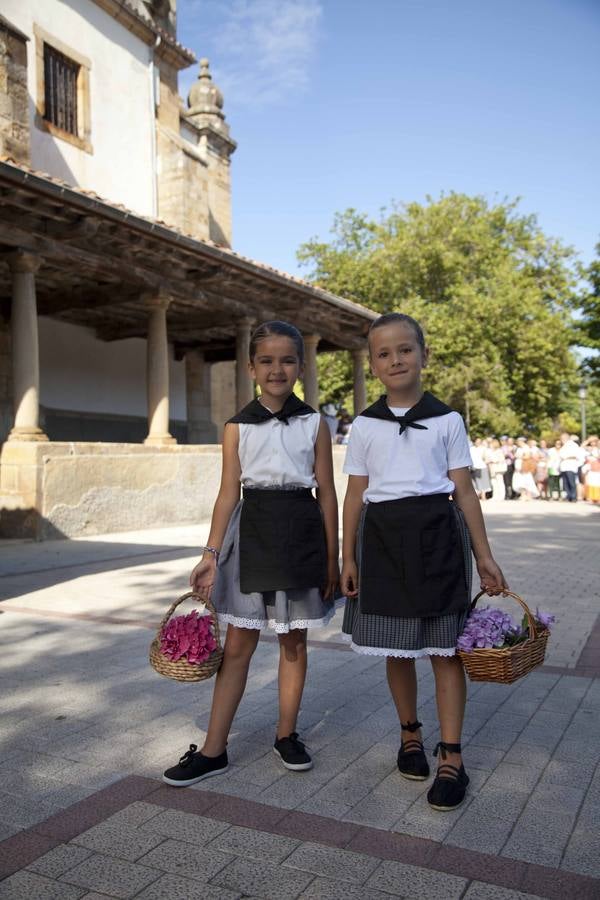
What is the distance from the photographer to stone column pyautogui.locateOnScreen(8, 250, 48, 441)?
1138 centimetres

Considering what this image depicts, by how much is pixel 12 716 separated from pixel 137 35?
17817 mm

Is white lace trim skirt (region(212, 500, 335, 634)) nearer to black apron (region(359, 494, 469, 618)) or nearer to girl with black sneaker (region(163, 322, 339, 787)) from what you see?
girl with black sneaker (region(163, 322, 339, 787))

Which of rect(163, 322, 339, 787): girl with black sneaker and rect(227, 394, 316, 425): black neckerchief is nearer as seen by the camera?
rect(163, 322, 339, 787): girl with black sneaker

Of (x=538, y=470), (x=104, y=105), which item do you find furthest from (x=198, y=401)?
(x=538, y=470)

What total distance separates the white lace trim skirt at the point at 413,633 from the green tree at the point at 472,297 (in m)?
29.3

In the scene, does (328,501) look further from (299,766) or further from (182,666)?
(299,766)

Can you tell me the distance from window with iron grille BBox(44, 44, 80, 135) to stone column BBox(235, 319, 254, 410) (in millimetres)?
5021

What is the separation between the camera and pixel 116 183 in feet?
56.6

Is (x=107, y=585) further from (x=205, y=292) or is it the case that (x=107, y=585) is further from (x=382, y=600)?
(x=205, y=292)

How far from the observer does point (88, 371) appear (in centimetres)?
1672

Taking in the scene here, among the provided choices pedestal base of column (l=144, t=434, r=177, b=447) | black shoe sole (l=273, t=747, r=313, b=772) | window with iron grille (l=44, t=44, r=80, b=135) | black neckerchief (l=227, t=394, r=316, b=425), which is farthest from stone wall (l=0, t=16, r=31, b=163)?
black shoe sole (l=273, t=747, r=313, b=772)

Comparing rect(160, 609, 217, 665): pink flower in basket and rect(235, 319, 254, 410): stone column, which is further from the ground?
rect(235, 319, 254, 410): stone column

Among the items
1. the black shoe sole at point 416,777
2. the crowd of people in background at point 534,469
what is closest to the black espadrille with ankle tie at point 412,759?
the black shoe sole at point 416,777

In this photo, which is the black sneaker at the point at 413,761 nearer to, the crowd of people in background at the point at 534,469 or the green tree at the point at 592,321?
the crowd of people in background at the point at 534,469
